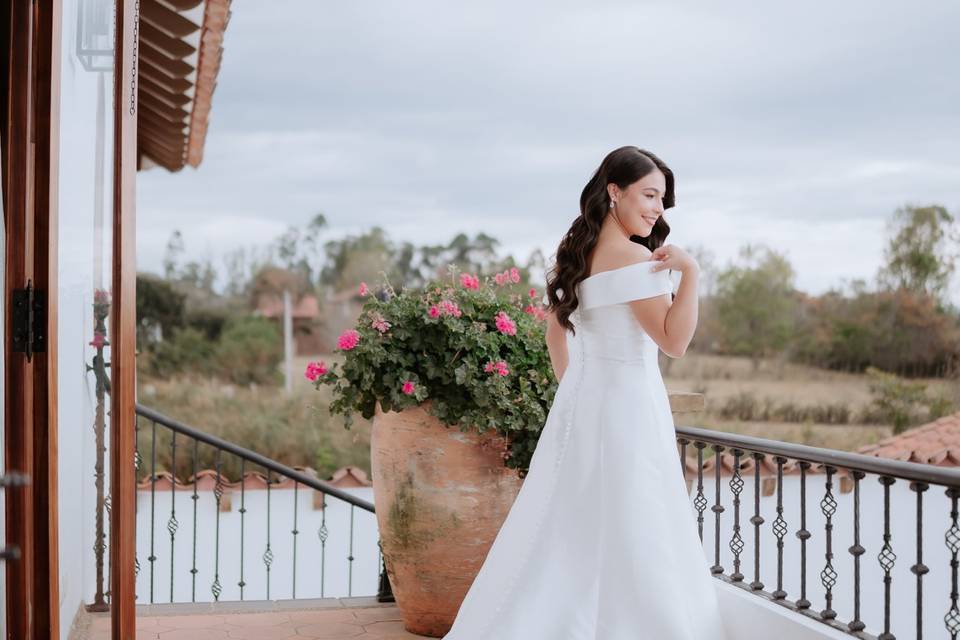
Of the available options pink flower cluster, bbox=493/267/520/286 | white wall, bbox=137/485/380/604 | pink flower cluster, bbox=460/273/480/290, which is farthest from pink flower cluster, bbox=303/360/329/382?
white wall, bbox=137/485/380/604

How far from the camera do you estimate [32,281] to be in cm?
200

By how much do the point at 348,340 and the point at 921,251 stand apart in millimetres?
19074

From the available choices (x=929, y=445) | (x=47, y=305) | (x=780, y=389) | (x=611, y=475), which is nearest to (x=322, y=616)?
(x=611, y=475)

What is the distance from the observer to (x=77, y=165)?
2293 mm

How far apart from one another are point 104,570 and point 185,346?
16906mm

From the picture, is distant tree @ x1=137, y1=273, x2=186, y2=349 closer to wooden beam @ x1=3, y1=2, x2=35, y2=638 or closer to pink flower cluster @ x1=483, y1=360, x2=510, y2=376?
pink flower cluster @ x1=483, y1=360, x2=510, y2=376

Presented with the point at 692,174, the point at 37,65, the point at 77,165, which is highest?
the point at 692,174

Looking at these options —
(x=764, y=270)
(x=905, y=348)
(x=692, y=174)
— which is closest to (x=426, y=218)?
(x=692, y=174)

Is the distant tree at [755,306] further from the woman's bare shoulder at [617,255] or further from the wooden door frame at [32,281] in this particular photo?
the wooden door frame at [32,281]

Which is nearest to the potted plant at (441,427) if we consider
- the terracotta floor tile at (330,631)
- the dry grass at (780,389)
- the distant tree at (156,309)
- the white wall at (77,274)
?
the terracotta floor tile at (330,631)

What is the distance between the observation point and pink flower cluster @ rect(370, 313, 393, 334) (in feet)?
12.1

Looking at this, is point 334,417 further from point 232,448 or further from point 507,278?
point 507,278

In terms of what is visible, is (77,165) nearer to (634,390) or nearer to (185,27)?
(634,390)

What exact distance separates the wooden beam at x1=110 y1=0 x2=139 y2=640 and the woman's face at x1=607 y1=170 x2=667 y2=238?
49.9 inches
